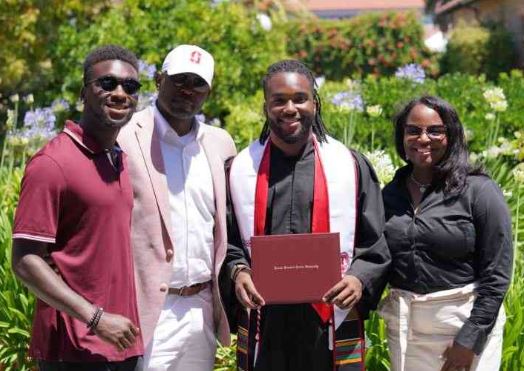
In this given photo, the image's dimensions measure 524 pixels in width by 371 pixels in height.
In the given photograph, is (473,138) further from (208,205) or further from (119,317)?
(119,317)

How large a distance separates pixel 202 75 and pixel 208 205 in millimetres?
547

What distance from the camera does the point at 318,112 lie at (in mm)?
4301

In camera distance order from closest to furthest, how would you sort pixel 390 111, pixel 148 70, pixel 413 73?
pixel 148 70 < pixel 413 73 < pixel 390 111

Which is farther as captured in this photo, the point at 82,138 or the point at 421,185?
the point at 421,185

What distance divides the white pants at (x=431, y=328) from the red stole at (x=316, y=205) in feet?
1.14

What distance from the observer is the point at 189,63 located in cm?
398

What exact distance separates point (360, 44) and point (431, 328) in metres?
22.7

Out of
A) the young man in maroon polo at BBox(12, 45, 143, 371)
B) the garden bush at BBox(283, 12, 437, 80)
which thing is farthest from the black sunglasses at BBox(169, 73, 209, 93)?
the garden bush at BBox(283, 12, 437, 80)

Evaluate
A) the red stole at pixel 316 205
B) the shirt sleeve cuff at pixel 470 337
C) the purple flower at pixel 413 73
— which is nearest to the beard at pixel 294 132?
the red stole at pixel 316 205

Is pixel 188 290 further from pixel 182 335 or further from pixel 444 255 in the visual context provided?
pixel 444 255

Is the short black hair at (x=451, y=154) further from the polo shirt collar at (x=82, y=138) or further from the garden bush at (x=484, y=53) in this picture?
the garden bush at (x=484, y=53)

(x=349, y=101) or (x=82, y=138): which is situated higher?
(x=349, y=101)

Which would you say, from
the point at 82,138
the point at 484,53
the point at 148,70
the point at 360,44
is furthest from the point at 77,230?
the point at 360,44

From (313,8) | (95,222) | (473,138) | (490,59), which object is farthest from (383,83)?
(313,8)
